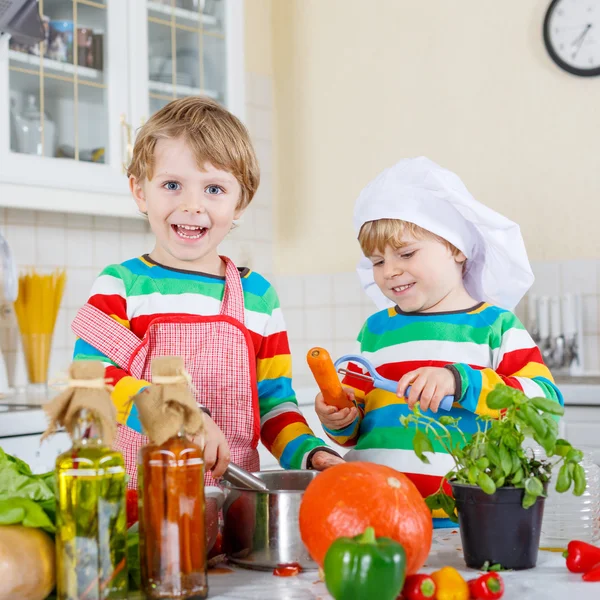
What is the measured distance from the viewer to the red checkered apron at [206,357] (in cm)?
111

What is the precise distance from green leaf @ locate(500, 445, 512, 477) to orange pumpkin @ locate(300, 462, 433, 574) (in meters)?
0.08

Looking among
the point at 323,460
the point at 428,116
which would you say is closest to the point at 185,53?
the point at 428,116

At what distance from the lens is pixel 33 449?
1951 mm

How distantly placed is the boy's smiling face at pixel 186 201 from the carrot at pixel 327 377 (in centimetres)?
22

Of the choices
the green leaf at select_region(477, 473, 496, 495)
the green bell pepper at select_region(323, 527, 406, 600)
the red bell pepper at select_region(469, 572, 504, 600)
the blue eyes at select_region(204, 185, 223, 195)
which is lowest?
the red bell pepper at select_region(469, 572, 504, 600)

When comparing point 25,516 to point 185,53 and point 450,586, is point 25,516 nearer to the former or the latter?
point 450,586

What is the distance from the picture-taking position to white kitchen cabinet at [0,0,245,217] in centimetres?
243

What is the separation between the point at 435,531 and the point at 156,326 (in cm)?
44

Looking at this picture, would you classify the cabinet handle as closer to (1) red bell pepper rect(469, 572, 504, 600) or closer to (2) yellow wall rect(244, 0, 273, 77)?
(2) yellow wall rect(244, 0, 273, 77)

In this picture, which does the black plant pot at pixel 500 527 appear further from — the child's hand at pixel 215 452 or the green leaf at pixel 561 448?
the child's hand at pixel 215 452

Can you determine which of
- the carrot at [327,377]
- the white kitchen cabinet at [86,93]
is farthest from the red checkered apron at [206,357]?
the white kitchen cabinet at [86,93]

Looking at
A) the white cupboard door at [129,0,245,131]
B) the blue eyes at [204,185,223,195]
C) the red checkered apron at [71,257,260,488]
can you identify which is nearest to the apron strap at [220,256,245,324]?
the red checkered apron at [71,257,260,488]

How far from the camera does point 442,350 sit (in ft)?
4.18

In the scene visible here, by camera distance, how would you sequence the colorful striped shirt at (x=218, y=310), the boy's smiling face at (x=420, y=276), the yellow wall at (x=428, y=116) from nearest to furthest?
the colorful striped shirt at (x=218, y=310) < the boy's smiling face at (x=420, y=276) < the yellow wall at (x=428, y=116)
